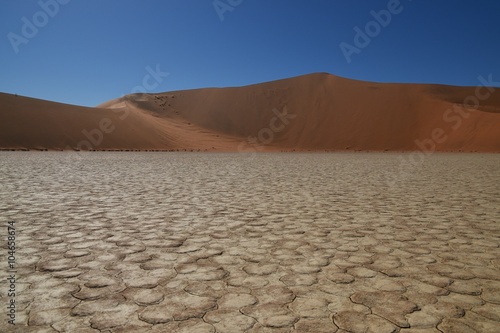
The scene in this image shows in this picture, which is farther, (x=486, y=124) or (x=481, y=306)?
(x=486, y=124)

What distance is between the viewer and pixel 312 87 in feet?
166

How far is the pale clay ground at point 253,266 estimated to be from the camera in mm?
2039

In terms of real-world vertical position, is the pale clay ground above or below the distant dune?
below

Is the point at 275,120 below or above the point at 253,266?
above

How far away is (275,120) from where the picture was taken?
4678 cm

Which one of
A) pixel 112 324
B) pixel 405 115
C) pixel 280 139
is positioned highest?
pixel 405 115

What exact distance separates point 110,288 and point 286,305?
130cm

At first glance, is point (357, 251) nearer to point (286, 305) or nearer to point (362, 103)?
point (286, 305)

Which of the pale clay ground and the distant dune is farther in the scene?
the distant dune

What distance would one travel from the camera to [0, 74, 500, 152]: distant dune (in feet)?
Answer: 105

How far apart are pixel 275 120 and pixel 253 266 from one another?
44623 mm

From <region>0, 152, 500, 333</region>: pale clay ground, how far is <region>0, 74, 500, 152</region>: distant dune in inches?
1123

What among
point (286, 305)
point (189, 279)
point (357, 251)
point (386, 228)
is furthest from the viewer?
point (386, 228)

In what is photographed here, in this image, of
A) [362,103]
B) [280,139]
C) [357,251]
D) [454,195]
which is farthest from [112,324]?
[362,103]
